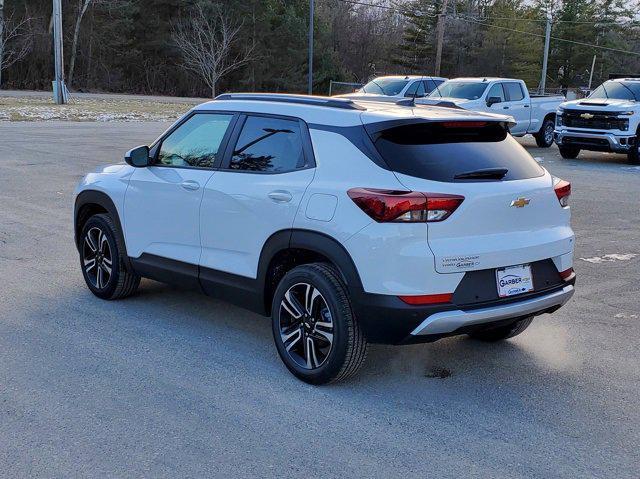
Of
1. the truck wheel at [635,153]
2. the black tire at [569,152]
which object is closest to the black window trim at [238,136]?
the truck wheel at [635,153]

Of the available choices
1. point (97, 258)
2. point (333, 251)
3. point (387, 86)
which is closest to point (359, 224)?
point (333, 251)

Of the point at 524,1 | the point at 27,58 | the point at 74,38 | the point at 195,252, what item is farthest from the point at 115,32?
the point at 195,252

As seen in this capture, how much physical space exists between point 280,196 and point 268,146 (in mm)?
495

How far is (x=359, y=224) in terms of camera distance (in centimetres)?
413

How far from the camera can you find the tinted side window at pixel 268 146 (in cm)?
473

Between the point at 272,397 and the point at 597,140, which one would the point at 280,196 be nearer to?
the point at 272,397

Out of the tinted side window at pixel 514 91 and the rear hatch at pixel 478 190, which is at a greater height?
the tinted side window at pixel 514 91

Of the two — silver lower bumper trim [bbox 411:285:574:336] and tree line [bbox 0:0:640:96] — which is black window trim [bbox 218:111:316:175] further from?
tree line [bbox 0:0:640:96]

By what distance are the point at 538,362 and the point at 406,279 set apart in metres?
1.57

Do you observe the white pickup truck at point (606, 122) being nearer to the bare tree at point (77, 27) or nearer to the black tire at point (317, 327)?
the black tire at point (317, 327)

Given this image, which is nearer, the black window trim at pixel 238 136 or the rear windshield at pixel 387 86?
the black window trim at pixel 238 136

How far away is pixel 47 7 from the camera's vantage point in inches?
2307

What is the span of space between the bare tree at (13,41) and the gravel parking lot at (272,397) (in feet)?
171

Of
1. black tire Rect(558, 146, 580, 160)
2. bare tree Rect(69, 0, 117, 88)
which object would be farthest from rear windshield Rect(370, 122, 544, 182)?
bare tree Rect(69, 0, 117, 88)
